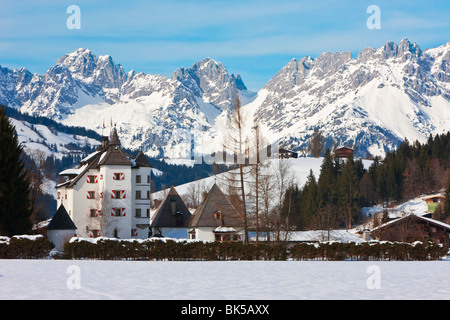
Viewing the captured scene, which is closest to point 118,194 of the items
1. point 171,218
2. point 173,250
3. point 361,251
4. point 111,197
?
point 111,197

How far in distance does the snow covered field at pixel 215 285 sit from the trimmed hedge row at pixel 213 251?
1471 cm

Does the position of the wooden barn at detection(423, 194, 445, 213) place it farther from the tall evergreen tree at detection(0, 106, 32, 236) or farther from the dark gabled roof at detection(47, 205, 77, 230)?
the tall evergreen tree at detection(0, 106, 32, 236)

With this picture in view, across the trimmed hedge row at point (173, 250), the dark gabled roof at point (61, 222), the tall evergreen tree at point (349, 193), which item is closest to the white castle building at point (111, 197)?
the dark gabled roof at point (61, 222)

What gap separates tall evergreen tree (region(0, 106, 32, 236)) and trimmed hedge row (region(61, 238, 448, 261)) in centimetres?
650

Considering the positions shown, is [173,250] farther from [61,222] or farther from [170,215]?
[170,215]

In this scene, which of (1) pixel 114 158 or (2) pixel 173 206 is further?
(2) pixel 173 206

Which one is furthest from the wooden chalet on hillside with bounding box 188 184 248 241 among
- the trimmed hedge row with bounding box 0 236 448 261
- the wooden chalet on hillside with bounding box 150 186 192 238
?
the trimmed hedge row with bounding box 0 236 448 261

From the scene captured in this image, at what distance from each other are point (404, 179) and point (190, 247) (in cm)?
11842

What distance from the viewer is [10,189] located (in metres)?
52.8

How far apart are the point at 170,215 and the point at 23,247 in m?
49.5

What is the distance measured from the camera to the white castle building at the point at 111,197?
88.3 m

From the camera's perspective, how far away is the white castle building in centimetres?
8831

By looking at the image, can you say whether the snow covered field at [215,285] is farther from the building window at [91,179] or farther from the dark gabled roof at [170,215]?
the dark gabled roof at [170,215]
